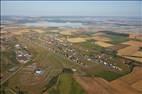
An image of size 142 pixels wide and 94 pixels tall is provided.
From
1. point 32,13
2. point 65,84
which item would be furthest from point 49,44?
point 32,13

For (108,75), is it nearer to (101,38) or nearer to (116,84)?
(116,84)

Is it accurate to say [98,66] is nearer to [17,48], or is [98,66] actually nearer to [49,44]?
[49,44]

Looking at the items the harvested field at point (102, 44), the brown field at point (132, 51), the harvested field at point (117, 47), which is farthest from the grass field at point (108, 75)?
the harvested field at point (102, 44)

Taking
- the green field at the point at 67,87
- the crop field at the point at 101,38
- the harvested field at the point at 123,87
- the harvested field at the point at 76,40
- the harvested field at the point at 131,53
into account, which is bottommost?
the green field at the point at 67,87

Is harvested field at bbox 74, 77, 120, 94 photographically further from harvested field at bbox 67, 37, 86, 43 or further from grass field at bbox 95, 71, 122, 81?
harvested field at bbox 67, 37, 86, 43

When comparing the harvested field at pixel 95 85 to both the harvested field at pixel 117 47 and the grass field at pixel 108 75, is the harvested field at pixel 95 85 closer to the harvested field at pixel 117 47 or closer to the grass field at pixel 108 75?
the grass field at pixel 108 75

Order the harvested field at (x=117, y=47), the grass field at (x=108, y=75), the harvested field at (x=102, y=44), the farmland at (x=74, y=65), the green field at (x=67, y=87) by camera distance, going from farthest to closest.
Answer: the harvested field at (x=102, y=44) → the harvested field at (x=117, y=47) → the grass field at (x=108, y=75) → the farmland at (x=74, y=65) → the green field at (x=67, y=87)

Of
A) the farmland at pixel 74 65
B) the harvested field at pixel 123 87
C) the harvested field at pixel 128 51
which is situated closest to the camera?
the harvested field at pixel 123 87

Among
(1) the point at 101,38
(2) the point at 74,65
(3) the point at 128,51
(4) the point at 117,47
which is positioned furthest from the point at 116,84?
(1) the point at 101,38
